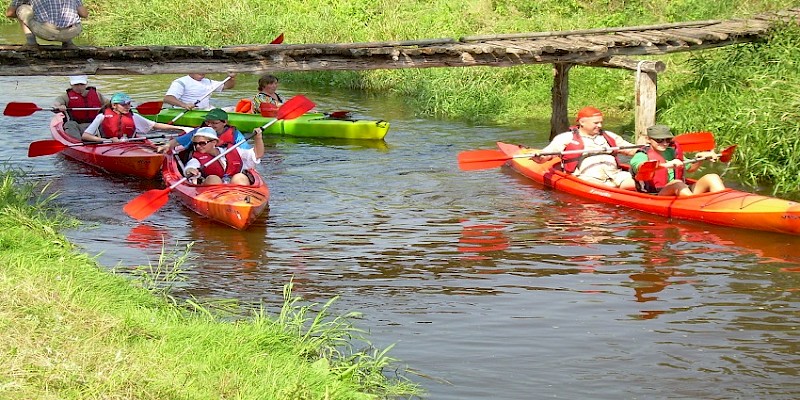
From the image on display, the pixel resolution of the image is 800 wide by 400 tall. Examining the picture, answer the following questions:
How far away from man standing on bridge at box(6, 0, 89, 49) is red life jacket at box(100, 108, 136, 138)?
1.57 meters

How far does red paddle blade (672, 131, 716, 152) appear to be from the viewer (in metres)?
10.8

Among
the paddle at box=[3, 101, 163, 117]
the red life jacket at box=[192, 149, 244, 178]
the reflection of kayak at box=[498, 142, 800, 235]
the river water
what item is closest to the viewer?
the river water

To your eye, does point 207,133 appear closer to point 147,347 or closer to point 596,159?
point 596,159

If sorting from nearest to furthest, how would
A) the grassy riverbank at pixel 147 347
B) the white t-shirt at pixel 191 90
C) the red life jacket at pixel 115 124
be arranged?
the grassy riverbank at pixel 147 347 → the red life jacket at pixel 115 124 → the white t-shirt at pixel 191 90

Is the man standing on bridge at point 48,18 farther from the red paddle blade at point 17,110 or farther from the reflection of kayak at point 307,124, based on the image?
the reflection of kayak at point 307,124

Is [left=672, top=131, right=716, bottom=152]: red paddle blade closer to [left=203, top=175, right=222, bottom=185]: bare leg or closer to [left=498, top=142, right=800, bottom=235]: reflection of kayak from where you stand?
[left=498, top=142, right=800, bottom=235]: reflection of kayak

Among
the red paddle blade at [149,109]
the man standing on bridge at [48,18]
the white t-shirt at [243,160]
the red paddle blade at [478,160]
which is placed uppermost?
the man standing on bridge at [48,18]

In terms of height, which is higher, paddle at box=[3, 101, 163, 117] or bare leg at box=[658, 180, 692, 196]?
paddle at box=[3, 101, 163, 117]

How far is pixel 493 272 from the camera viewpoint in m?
8.55

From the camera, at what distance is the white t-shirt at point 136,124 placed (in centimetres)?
1303

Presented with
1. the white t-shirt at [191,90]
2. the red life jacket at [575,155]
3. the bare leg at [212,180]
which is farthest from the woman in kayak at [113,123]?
the red life jacket at [575,155]

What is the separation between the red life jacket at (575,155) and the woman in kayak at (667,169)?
29.6 inches

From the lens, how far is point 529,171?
12.1 m

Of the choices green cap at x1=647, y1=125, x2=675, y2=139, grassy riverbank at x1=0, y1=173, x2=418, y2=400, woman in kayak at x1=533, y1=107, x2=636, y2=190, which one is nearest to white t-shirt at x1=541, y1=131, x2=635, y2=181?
woman in kayak at x1=533, y1=107, x2=636, y2=190
